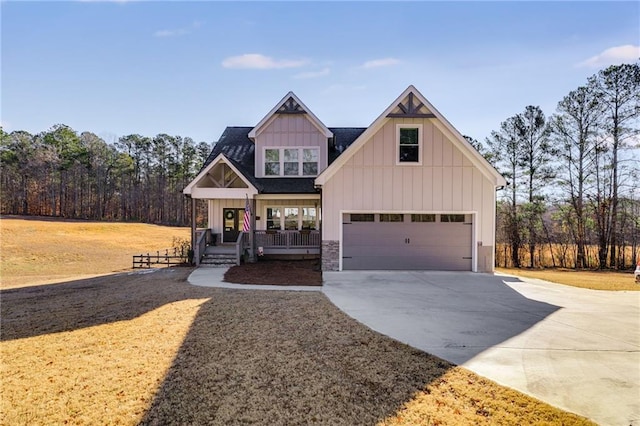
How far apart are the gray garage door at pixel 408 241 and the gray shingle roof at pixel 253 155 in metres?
3.87

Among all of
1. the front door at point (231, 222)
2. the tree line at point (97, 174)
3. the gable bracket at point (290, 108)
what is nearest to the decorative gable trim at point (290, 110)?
the gable bracket at point (290, 108)

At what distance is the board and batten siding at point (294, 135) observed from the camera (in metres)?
17.5

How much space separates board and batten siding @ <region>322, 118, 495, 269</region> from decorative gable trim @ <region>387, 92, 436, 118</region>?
262mm

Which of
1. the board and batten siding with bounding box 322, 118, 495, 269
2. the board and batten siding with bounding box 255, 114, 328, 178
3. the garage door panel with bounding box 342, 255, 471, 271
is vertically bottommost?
the garage door panel with bounding box 342, 255, 471, 271

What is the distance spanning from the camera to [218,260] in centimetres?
1575

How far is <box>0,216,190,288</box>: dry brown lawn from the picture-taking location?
17.8 m

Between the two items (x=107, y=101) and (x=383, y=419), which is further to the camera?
(x=107, y=101)

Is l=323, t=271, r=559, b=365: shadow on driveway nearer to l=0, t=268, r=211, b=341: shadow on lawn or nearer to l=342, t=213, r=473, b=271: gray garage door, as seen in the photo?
l=342, t=213, r=473, b=271: gray garage door

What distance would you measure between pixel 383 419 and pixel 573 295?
30.6 ft

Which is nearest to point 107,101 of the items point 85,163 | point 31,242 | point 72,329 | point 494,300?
point 31,242

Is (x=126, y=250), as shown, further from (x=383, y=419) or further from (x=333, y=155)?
(x=383, y=419)

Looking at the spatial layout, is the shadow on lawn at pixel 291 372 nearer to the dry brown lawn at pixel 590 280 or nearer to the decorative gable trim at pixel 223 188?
the dry brown lawn at pixel 590 280

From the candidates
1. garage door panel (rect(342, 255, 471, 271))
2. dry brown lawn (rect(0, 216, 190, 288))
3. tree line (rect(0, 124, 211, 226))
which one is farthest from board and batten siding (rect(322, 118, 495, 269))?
tree line (rect(0, 124, 211, 226))

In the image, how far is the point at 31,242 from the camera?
27688 mm
